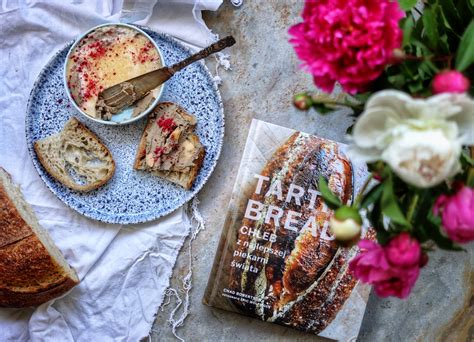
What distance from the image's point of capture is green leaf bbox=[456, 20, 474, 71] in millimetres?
692

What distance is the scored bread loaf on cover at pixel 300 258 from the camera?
1396mm

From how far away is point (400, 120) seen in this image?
2.12 ft

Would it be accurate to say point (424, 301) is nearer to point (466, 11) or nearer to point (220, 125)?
point (220, 125)

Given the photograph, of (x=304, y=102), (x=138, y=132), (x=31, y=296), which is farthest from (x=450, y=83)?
(x=31, y=296)

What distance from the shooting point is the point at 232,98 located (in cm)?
144

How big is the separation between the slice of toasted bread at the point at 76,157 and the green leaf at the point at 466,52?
87 centimetres

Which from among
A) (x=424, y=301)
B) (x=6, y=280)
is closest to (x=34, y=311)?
(x=6, y=280)

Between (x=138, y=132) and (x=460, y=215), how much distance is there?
2.90 feet

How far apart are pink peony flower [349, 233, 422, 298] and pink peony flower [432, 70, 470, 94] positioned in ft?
0.55

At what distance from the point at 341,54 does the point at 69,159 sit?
2.84ft

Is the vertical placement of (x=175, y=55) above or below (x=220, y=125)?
above

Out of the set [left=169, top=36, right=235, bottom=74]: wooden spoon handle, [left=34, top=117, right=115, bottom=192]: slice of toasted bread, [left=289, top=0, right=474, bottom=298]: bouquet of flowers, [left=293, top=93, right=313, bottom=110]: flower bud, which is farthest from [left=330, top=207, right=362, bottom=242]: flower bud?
[left=34, top=117, right=115, bottom=192]: slice of toasted bread

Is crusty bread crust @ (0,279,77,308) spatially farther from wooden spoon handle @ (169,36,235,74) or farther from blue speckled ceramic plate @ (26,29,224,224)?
wooden spoon handle @ (169,36,235,74)

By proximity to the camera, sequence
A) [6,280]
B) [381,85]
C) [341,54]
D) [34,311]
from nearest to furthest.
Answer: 1. [341,54]
2. [381,85]
3. [6,280]
4. [34,311]
